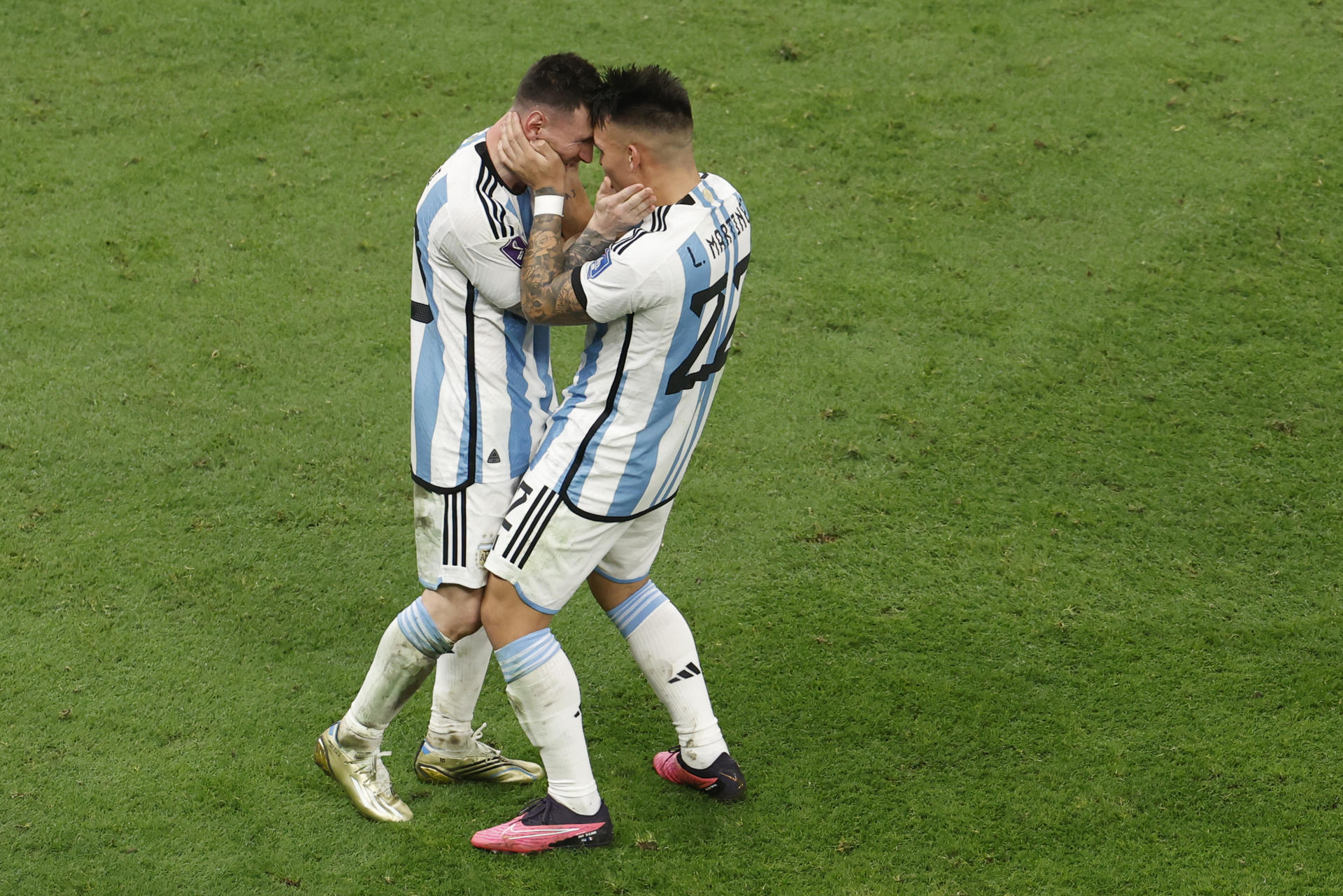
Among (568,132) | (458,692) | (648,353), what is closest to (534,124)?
(568,132)

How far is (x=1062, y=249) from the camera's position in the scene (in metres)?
6.08

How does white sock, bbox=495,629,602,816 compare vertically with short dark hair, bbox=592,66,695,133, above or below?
below

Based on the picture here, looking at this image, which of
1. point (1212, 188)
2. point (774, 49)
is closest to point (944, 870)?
point (1212, 188)

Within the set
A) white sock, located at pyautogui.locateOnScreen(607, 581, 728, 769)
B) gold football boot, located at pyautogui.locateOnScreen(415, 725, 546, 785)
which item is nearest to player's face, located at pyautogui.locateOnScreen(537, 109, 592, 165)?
white sock, located at pyautogui.locateOnScreen(607, 581, 728, 769)

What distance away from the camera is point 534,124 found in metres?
3.14

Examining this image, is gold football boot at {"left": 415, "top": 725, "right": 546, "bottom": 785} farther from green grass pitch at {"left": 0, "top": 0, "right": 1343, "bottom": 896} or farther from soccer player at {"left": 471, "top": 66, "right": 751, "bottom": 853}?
soccer player at {"left": 471, "top": 66, "right": 751, "bottom": 853}

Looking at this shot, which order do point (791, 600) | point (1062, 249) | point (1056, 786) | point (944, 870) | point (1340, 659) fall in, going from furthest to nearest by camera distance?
point (1062, 249)
point (791, 600)
point (1340, 659)
point (1056, 786)
point (944, 870)

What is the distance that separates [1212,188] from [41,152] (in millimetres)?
5888

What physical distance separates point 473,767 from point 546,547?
2.76ft

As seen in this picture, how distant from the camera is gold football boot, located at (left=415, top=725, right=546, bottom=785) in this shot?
144 inches

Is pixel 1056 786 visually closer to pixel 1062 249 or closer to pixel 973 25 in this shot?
pixel 1062 249

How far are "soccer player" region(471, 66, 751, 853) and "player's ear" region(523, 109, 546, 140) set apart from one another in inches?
1.4

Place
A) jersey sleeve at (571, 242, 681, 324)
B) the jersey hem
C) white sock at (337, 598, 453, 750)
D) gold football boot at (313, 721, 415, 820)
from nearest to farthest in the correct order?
jersey sleeve at (571, 242, 681, 324)
the jersey hem
white sock at (337, 598, 453, 750)
gold football boot at (313, 721, 415, 820)

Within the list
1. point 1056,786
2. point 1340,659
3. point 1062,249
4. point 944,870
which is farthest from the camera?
point 1062,249
